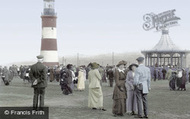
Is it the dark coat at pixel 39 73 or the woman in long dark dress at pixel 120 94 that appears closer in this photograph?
the woman in long dark dress at pixel 120 94

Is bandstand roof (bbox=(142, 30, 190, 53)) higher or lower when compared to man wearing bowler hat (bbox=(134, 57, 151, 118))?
higher

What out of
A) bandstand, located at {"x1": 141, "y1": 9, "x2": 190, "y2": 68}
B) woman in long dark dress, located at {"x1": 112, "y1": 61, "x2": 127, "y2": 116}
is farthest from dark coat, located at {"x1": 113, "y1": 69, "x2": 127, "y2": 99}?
bandstand, located at {"x1": 141, "y1": 9, "x2": 190, "y2": 68}

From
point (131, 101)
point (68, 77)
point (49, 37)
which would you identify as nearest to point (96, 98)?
point (131, 101)

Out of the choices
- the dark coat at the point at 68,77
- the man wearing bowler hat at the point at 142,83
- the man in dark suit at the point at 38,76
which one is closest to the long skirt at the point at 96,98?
the man wearing bowler hat at the point at 142,83

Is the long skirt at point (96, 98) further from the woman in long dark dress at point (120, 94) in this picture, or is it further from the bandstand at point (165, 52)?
the bandstand at point (165, 52)

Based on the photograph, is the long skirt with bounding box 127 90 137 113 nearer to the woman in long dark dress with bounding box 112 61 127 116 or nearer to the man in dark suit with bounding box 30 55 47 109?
the woman in long dark dress with bounding box 112 61 127 116

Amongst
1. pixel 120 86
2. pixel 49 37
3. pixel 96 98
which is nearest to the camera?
pixel 120 86

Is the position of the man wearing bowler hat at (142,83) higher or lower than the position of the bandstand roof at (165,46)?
lower

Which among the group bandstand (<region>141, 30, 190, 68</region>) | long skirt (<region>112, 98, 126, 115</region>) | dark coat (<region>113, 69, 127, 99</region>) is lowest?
long skirt (<region>112, 98, 126, 115</region>)

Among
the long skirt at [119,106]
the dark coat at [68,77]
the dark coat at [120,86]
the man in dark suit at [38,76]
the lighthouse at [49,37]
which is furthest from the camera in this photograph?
the lighthouse at [49,37]

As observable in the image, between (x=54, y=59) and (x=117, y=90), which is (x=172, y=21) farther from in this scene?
(x=117, y=90)

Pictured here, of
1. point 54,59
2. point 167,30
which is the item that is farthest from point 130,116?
point 167,30

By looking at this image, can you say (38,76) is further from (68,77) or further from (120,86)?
(68,77)

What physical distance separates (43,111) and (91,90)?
6.67 feet
